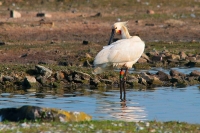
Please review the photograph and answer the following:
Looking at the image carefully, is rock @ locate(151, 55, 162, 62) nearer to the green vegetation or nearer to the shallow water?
the shallow water

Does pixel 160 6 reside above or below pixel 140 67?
above

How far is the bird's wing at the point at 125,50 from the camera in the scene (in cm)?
1453

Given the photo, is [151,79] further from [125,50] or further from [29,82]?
[29,82]

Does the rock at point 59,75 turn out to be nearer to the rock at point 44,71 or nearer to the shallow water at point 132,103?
the rock at point 44,71

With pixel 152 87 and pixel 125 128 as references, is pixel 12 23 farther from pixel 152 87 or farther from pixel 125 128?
pixel 125 128

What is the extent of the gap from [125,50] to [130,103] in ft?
5.09

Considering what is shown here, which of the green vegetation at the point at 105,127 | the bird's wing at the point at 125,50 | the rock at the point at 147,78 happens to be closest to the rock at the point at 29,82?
the bird's wing at the point at 125,50

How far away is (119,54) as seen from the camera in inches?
575

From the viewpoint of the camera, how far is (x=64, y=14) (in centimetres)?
3256

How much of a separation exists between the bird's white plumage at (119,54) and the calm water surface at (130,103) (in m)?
0.64

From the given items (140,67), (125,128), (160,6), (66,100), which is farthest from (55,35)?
(125,128)

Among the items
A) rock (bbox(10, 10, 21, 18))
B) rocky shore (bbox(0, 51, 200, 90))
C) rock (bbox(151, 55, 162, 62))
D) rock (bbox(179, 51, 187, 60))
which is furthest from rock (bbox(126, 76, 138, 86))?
rock (bbox(10, 10, 21, 18))

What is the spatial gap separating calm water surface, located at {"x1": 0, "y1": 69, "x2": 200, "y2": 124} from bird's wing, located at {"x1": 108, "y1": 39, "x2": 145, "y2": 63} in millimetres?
778

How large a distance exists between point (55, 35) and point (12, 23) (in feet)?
6.51
